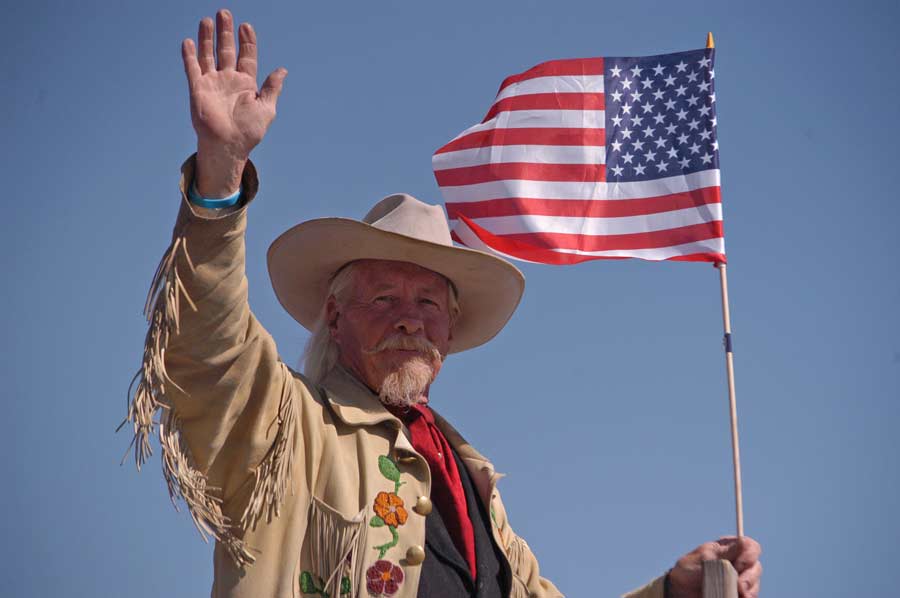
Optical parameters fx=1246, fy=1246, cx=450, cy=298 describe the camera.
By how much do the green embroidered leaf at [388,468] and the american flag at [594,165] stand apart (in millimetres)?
1831

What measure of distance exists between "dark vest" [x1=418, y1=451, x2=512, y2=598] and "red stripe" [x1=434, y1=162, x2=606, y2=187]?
6.66 feet

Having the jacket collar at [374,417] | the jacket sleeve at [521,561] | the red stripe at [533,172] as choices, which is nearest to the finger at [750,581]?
the jacket sleeve at [521,561]

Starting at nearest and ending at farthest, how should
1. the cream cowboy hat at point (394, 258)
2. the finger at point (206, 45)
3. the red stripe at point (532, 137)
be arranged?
the finger at point (206, 45)
the cream cowboy hat at point (394, 258)
the red stripe at point (532, 137)

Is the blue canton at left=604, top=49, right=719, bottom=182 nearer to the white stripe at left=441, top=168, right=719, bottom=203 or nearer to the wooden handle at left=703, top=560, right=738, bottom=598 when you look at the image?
the white stripe at left=441, top=168, right=719, bottom=203

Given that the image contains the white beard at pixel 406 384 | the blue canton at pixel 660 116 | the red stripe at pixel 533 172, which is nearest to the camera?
the white beard at pixel 406 384

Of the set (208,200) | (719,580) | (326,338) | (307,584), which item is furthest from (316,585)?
(719,580)

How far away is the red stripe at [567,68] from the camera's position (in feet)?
22.0

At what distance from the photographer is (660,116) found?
21.3ft

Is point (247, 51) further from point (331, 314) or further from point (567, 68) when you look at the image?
point (567, 68)

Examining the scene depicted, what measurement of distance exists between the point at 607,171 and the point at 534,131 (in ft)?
1.52

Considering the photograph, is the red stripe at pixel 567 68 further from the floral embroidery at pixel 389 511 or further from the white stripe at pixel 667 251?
the floral embroidery at pixel 389 511

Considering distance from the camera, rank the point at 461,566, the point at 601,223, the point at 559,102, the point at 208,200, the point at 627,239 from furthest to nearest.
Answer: the point at 559,102 → the point at 601,223 → the point at 627,239 → the point at 461,566 → the point at 208,200

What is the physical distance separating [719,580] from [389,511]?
1.29 meters

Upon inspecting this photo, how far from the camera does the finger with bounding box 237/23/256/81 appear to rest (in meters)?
4.10
